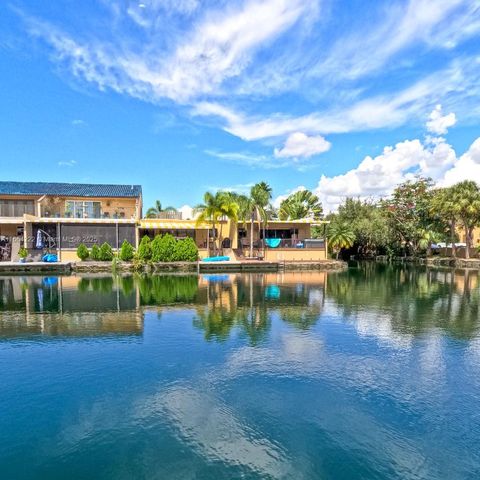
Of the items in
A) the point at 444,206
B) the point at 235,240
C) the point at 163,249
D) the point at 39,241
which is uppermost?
the point at 444,206

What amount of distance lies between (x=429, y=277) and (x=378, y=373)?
26248mm

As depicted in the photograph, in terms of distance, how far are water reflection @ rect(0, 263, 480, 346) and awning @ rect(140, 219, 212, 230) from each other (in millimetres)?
8765

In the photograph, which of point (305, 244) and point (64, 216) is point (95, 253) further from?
point (305, 244)

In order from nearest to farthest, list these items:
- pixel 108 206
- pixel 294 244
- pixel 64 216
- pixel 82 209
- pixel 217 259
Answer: pixel 217 259 < pixel 64 216 < pixel 82 209 < pixel 294 244 < pixel 108 206

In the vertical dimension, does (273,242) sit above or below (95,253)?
above

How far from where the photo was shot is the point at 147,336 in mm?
14383

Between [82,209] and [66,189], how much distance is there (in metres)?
3.82

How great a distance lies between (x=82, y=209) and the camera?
1635 inches

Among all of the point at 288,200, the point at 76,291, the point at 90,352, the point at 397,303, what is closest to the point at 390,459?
the point at 90,352

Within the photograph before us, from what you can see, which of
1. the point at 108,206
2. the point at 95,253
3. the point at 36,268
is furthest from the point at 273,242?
the point at 36,268

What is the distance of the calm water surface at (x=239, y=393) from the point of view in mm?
6848

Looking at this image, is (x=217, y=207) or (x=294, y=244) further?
(x=294, y=244)

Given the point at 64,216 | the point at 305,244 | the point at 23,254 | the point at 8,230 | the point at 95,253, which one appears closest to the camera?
the point at 23,254

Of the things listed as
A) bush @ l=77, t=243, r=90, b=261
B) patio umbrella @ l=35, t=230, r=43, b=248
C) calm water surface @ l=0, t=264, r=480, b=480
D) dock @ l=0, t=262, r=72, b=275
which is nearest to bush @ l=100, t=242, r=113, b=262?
bush @ l=77, t=243, r=90, b=261
